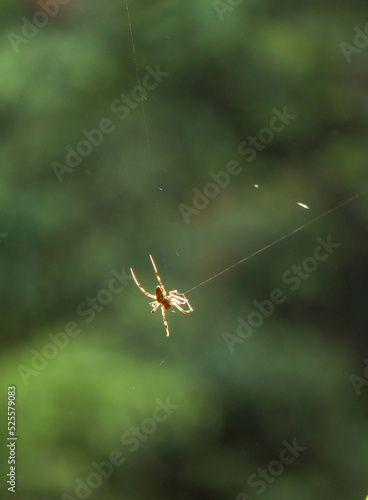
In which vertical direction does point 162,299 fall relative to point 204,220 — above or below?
below

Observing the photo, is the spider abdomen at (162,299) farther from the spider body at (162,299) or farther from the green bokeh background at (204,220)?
the green bokeh background at (204,220)

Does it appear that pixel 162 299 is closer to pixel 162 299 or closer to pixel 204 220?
pixel 162 299

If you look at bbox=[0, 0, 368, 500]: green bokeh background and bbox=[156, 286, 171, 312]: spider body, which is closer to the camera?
bbox=[156, 286, 171, 312]: spider body

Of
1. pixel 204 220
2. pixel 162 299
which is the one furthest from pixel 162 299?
pixel 204 220

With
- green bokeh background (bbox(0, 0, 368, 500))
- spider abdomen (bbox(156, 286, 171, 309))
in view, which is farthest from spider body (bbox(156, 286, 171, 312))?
green bokeh background (bbox(0, 0, 368, 500))

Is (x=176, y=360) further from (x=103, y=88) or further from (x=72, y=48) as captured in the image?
(x=72, y=48)

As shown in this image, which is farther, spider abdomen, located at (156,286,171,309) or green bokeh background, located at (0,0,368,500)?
green bokeh background, located at (0,0,368,500)

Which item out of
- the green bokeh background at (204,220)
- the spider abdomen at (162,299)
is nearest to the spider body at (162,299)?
the spider abdomen at (162,299)

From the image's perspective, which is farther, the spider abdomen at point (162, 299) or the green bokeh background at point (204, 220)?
the green bokeh background at point (204, 220)

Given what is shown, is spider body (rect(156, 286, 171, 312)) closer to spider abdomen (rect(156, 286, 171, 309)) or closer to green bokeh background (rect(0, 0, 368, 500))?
spider abdomen (rect(156, 286, 171, 309))
